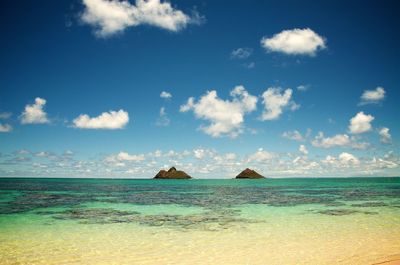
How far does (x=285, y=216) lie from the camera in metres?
26.3

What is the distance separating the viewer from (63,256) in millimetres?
13844

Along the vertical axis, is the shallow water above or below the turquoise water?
above

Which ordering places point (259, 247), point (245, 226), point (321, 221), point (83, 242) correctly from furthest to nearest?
point (321, 221), point (245, 226), point (83, 242), point (259, 247)

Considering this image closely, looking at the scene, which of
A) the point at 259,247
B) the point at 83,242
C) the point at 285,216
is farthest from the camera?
the point at 285,216

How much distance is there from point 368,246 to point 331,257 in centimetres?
340

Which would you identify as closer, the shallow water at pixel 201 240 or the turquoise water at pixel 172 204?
the shallow water at pixel 201 240

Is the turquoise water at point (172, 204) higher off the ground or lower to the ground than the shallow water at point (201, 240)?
lower

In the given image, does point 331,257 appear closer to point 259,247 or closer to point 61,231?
point 259,247

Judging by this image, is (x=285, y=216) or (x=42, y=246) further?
(x=285, y=216)

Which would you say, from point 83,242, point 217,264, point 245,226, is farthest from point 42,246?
point 245,226

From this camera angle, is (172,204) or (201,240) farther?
(172,204)

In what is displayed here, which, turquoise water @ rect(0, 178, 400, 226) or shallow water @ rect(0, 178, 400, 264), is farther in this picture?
turquoise water @ rect(0, 178, 400, 226)

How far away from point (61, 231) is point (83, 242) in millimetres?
4103

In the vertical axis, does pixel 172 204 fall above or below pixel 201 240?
below
